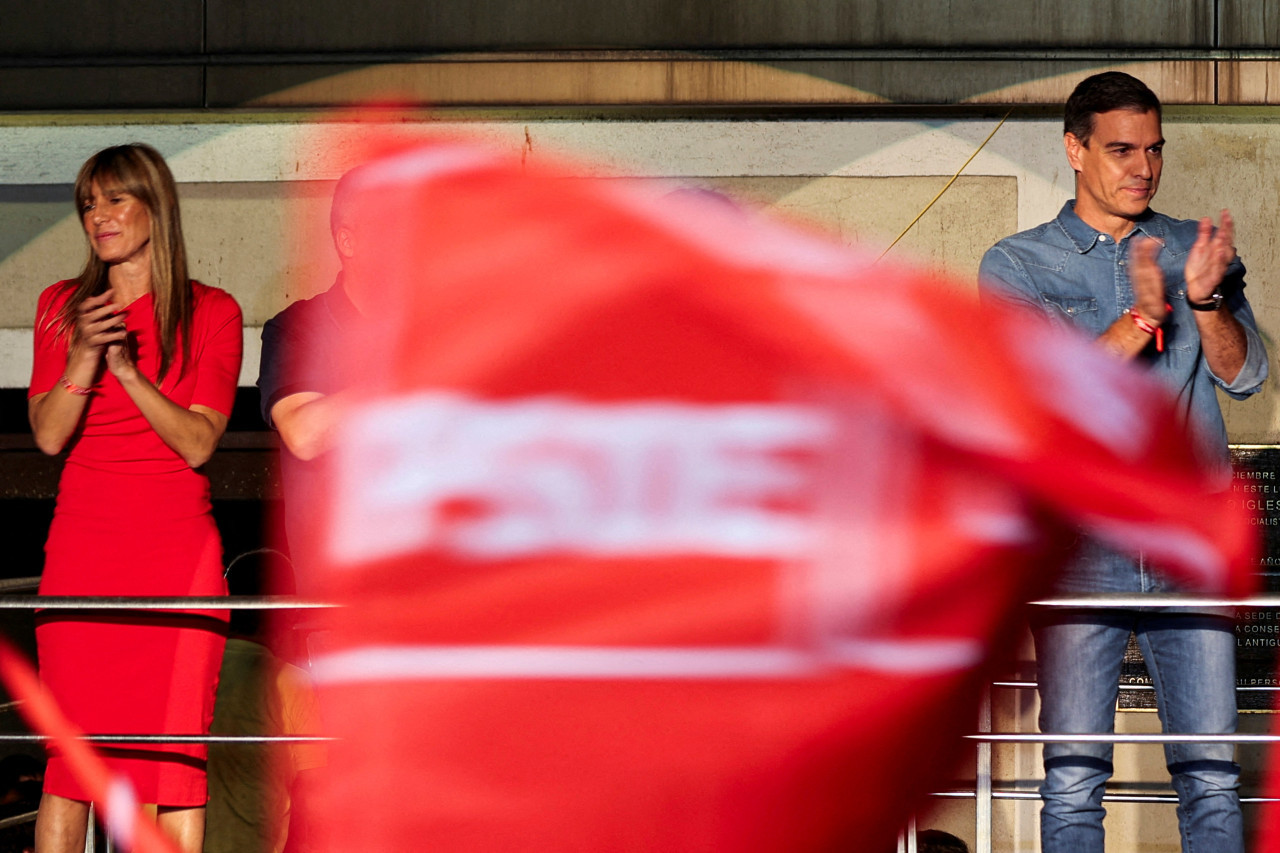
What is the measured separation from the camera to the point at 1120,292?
2.81 m

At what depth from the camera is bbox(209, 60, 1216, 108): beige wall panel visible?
15.9 ft

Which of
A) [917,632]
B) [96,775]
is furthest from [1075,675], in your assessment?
[96,775]

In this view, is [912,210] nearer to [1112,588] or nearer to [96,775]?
[1112,588]

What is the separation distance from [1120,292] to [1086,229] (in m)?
0.15

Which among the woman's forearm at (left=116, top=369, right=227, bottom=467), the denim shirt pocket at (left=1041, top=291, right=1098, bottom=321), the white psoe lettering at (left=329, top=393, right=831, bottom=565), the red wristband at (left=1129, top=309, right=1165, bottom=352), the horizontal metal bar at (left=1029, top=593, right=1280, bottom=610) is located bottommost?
the white psoe lettering at (left=329, top=393, right=831, bottom=565)

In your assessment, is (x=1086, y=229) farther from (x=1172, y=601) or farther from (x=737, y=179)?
(x=737, y=179)

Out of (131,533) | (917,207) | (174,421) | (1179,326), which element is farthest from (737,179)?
(131,533)

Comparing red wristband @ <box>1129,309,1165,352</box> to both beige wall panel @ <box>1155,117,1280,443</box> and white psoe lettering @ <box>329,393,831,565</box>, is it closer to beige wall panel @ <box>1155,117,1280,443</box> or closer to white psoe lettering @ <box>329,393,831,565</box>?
white psoe lettering @ <box>329,393,831,565</box>

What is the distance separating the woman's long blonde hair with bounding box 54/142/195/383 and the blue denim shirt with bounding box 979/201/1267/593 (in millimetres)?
1667

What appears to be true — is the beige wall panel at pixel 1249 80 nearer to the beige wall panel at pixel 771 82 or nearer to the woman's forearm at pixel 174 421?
the beige wall panel at pixel 771 82

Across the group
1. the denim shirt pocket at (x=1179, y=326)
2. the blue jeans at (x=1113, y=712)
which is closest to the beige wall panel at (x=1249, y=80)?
the denim shirt pocket at (x=1179, y=326)

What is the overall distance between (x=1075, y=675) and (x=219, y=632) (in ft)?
5.68

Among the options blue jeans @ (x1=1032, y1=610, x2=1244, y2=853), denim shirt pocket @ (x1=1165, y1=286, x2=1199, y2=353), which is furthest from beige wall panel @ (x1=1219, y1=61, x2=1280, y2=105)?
blue jeans @ (x1=1032, y1=610, x2=1244, y2=853)

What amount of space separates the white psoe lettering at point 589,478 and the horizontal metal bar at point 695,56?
3.64 m
